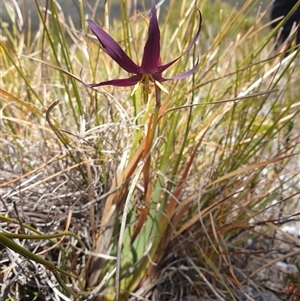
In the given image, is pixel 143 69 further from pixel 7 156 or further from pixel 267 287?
pixel 267 287

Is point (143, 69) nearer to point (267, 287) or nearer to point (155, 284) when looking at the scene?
point (155, 284)

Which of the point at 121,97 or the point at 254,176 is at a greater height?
the point at 121,97

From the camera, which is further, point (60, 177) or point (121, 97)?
point (121, 97)

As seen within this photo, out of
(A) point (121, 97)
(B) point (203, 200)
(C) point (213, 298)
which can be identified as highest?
(A) point (121, 97)

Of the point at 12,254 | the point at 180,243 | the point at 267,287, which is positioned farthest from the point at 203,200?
the point at 12,254

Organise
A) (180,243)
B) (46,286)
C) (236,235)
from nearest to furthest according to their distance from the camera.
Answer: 1. (46,286)
2. (180,243)
3. (236,235)

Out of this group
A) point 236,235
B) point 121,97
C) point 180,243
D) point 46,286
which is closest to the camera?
point 46,286

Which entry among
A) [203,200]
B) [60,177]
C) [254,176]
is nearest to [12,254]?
[60,177]
